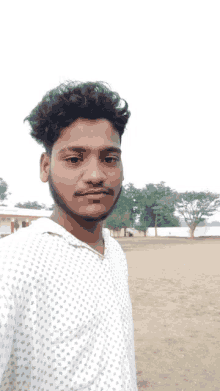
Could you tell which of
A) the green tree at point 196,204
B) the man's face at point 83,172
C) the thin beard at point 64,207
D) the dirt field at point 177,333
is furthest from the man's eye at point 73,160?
the green tree at point 196,204

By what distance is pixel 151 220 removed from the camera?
54.1 metres

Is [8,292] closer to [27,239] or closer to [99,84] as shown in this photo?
[27,239]

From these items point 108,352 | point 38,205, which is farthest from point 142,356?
point 38,205

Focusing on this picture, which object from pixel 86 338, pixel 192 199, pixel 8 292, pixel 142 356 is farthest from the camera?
pixel 192 199

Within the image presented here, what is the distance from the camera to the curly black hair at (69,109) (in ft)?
3.80

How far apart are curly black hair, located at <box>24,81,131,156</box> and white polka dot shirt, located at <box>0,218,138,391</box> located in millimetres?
409

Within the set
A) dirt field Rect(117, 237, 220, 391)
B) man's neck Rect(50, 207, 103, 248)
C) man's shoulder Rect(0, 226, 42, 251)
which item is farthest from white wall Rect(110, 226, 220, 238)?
man's shoulder Rect(0, 226, 42, 251)

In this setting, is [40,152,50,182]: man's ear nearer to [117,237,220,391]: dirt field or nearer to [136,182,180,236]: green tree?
[117,237,220,391]: dirt field

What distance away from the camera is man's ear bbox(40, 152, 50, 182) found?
1199 mm

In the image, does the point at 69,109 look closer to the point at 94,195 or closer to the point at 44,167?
the point at 44,167

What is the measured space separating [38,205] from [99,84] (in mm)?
73156

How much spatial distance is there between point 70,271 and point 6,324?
10.4 inches

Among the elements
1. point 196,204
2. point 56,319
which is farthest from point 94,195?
point 196,204

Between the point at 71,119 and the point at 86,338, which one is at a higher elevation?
the point at 71,119
